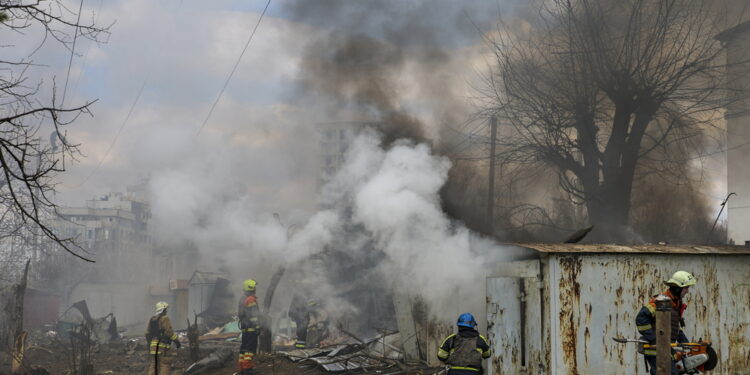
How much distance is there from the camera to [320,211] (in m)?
13.6

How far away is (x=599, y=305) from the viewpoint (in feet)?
27.8

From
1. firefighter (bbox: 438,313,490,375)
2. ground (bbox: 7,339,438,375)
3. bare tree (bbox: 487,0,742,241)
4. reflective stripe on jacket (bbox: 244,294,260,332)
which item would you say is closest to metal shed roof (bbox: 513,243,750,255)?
firefighter (bbox: 438,313,490,375)

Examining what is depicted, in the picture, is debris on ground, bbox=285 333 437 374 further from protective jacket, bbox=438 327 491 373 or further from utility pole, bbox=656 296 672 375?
utility pole, bbox=656 296 672 375

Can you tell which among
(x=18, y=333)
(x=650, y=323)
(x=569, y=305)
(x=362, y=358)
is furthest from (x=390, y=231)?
(x=18, y=333)

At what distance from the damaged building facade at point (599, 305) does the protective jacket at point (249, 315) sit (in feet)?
14.7

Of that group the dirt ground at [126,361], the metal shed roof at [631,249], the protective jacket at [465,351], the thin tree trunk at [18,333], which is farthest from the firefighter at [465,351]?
the thin tree trunk at [18,333]

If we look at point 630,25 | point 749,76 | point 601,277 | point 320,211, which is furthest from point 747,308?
point 749,76

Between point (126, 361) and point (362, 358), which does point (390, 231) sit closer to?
point (362, 358)

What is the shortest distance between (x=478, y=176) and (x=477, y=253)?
9.68m

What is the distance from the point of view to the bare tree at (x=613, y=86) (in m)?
16.4

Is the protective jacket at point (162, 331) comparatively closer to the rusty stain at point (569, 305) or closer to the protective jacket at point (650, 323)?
the rusty stain at point (569, 305)

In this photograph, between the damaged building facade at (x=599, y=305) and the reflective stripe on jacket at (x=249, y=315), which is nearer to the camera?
the damaged building facade at (x=599, y=305)

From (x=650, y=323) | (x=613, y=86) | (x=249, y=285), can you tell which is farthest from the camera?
(x=613, y=86)

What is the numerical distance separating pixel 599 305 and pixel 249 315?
6030 mm
